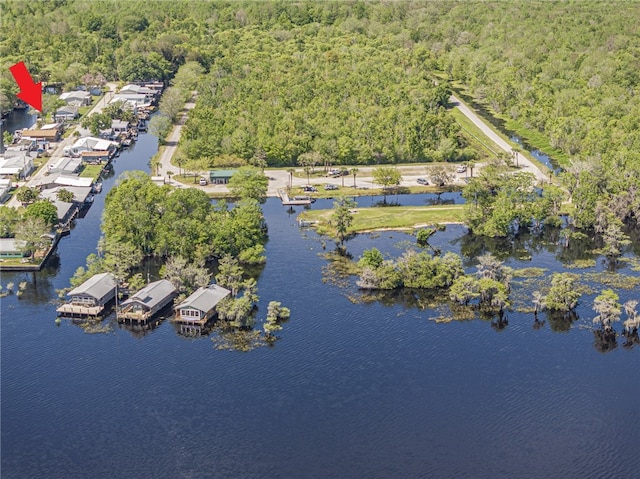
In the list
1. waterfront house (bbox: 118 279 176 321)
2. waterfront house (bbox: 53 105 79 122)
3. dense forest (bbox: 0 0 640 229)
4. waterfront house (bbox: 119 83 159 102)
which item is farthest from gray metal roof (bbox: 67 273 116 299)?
waterfront house (bbox: 119 83 159 102)

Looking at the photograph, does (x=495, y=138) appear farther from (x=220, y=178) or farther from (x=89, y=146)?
(x=89, y=146)

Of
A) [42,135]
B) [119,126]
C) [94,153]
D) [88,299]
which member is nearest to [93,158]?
[94,153]

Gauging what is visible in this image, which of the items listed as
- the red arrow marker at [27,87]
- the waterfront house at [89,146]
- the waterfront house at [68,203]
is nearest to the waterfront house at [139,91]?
the red arrow marker at [27,87]

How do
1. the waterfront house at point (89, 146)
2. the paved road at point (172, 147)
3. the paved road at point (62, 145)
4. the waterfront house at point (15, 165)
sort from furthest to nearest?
1. the waterfront house at point (89, 146)
2. the paved road at point (172, 147)
3. the waterfront house at point (15, 165)
4. the paved road at point (62, 145)

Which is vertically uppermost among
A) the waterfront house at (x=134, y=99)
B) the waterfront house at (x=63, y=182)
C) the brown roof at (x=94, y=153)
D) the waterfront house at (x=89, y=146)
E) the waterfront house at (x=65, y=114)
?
the waterfront house at (x=134, y=99)

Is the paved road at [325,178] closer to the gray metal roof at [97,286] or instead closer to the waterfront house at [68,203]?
the waterfront house at [68,203]
